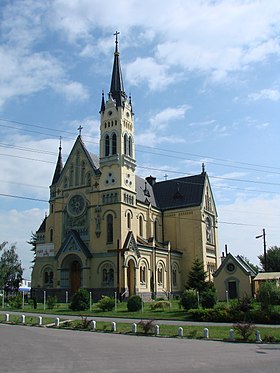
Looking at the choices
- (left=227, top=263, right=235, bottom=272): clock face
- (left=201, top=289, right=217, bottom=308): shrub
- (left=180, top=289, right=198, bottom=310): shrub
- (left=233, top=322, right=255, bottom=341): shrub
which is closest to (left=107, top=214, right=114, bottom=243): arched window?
(left=227, top=263, right=235, bottom=272): clock face

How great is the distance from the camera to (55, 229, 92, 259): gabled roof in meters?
50.9

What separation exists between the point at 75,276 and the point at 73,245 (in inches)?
151

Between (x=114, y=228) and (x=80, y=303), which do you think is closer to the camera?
(x=80, y=303)

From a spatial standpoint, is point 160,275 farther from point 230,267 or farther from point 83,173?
point 83,173

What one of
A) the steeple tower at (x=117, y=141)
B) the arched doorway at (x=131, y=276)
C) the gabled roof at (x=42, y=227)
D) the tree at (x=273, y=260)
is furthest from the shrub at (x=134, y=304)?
the tree at (x=273, y=260)

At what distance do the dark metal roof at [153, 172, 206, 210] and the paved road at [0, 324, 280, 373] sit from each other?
137ft

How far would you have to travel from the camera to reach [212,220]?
65750 millimetres

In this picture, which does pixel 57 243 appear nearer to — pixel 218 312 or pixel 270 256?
pixel 218 312

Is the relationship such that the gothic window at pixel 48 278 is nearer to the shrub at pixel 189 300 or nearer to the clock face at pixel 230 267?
the clock face at pixel 230 267

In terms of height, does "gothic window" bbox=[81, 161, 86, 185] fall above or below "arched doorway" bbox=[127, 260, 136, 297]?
above

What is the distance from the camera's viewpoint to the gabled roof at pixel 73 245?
50.9 meters

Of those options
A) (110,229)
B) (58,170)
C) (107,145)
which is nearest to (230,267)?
(110,229)

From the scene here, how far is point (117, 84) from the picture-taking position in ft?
187

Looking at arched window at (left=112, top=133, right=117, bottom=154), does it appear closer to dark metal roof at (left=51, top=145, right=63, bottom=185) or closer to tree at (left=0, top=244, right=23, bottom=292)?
dark metal roof at (left=51, top=145, right=63, bottom=185)
